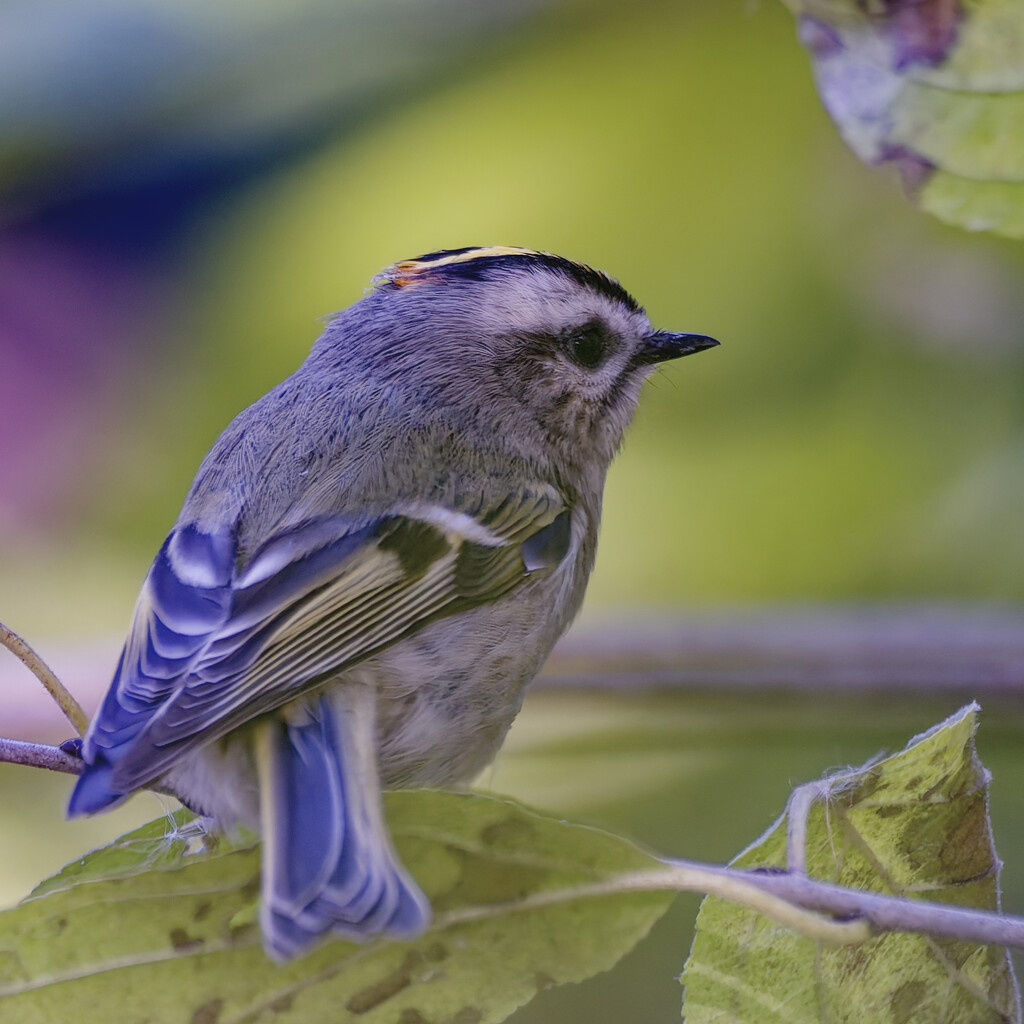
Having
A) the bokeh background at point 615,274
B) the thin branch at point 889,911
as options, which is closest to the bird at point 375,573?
the thin branch at point 889,911

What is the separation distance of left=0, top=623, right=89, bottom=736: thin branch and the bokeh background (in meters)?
0.73

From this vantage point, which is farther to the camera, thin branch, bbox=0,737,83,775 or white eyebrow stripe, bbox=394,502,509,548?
white eyebrow stripe, bbox=394,502,509,548

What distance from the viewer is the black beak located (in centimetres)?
96

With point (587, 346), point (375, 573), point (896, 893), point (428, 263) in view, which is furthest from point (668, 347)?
point (896, 893)

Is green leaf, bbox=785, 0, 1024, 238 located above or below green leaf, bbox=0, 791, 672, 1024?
above

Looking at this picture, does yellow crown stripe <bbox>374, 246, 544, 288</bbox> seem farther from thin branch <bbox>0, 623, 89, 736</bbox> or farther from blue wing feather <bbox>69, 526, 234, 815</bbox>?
thin branch <bbox>0, 623, 89, 736</bbox>

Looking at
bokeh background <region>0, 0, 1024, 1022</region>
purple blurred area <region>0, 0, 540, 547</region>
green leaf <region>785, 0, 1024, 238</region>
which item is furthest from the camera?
purple blurred area <region>0, 0, 540, 547</region>

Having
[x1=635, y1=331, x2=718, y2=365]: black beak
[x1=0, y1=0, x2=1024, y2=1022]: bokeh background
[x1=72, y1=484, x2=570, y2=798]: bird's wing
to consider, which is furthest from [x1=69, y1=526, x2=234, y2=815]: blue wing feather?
[x1=0, y1=0, x2=1024, y2=1022]: bokeh background

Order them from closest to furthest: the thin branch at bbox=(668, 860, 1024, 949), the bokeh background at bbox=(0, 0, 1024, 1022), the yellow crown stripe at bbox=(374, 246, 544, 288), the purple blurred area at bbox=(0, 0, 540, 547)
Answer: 1. the thin branch at bbox=(668, 860, 1024, 949)
2. the yellow crown stripe at bbox=(374, 246, 544, 288)
3. the bokeh background at bbox=(0, 0, 1024, 1022)
4. the purple blurred area at bbox=(0, 0, 540, 547)

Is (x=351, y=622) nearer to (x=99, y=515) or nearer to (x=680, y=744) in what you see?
(x=680, y=744)

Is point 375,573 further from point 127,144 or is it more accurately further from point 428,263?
point 127,144

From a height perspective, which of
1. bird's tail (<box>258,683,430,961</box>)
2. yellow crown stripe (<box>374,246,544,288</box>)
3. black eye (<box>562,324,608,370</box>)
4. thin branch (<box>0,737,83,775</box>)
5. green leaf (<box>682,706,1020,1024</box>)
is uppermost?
yellow crown stripe (<box>374,246,544,288</box>)

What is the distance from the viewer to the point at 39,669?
0.61 m

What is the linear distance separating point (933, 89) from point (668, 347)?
28 cm
